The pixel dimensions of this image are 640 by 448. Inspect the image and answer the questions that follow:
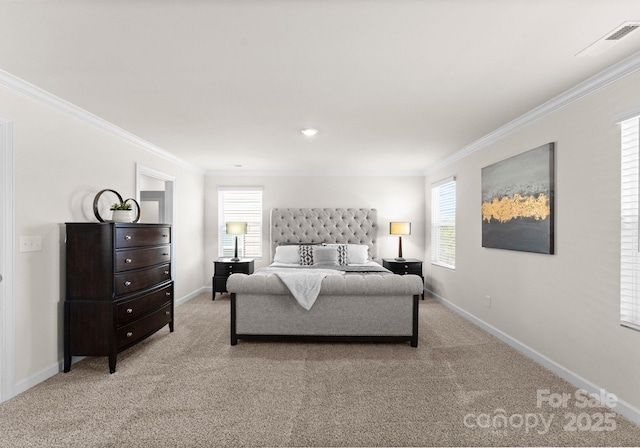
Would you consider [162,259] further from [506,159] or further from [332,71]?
[506,159]

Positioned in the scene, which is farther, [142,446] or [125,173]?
[125,173]

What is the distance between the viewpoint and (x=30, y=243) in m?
2.76

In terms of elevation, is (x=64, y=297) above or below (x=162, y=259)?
below

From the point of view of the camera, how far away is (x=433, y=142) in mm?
4449

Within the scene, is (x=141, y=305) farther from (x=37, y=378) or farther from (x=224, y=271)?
(x=224, y=271)

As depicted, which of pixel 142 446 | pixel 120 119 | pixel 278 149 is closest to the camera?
pixel 142 446

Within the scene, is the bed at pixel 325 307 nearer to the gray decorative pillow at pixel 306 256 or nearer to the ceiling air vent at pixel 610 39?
the gray decorative pillow at pixel 306 256

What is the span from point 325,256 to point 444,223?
2125mm

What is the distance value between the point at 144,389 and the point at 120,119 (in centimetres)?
263

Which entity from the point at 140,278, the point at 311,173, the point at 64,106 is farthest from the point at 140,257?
the point at 311,173

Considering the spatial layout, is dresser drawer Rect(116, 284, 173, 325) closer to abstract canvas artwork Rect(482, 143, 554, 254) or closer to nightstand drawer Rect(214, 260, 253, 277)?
nightstand drawer Rect(214, 260, 253, 277)

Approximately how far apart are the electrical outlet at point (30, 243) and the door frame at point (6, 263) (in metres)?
0.09

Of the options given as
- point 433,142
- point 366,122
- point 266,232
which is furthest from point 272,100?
point 266,232

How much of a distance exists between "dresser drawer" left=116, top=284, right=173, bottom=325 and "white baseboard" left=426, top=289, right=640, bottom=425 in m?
3.88
